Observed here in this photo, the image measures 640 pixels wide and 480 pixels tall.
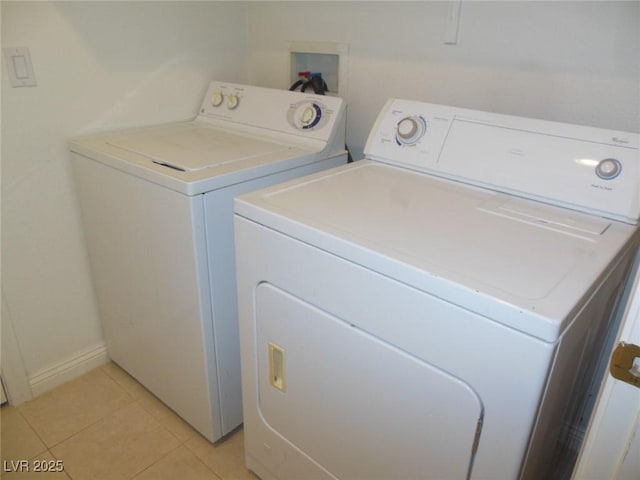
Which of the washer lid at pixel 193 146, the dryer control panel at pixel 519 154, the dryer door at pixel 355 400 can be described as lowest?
the dryer door at pixel 355 400

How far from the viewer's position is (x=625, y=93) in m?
1.26

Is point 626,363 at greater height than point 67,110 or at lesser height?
lesser

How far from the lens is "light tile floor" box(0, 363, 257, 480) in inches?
60.3

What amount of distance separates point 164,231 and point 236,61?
3.38 ft

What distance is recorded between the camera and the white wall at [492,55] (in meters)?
1.27

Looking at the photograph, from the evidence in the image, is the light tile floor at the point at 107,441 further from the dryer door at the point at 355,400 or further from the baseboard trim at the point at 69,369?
the dryer door at the point at 355,400

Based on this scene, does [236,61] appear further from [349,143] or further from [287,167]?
[287,167]

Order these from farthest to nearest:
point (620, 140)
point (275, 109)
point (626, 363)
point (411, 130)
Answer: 1. point (275, 109)
2. point (411, 130)
3. point (620, 140)
4. point (626, 363)

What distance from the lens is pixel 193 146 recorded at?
1.58m

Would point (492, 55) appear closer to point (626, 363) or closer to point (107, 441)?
point (626, 363)

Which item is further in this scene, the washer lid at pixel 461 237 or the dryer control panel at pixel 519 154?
the dryer control panel at pixel 519 154

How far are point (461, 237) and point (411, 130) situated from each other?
517 mm

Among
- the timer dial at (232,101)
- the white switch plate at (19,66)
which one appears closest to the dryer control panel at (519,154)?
the timer dial at (232,101)

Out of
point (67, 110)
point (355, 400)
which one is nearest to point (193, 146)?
point (67, 110)
